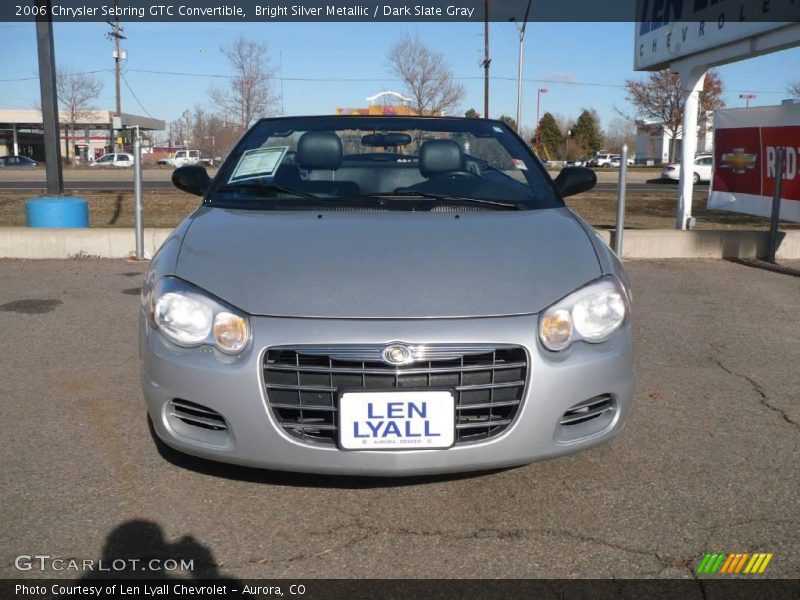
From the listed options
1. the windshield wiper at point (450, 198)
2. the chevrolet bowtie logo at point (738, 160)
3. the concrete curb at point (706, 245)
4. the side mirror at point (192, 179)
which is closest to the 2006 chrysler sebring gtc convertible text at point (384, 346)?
the windshield wiper at point (450, 198)

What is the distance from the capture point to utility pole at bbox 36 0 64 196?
9.77 m

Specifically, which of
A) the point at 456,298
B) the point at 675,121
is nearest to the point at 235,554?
the point at 456,298

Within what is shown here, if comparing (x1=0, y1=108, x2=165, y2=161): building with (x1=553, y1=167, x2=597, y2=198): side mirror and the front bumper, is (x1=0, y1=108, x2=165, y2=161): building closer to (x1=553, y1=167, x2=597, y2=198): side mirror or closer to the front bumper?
(x1=553, y1=167, x2=597, y2=198): side mirror

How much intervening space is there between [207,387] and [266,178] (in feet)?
4.80

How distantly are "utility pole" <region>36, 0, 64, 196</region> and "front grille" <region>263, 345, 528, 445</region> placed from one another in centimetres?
858

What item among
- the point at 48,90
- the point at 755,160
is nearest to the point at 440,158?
the point at 755,160

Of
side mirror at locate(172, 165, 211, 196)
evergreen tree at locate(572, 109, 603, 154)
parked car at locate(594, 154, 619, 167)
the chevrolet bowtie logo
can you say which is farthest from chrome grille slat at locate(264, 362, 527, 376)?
evergreen tree at locate(572, 109, 603, 154)

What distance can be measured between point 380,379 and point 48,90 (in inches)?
362

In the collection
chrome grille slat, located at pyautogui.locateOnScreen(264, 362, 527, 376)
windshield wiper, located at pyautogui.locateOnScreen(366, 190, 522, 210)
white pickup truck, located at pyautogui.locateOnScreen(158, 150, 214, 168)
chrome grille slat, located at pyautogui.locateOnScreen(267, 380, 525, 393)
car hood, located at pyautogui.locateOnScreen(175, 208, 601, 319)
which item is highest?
white pickup truck, located at pyautogui.locateOnScreen(158, 150, 214, 168)

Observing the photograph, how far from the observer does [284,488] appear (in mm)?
2877

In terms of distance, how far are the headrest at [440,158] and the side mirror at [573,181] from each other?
1.76 ft

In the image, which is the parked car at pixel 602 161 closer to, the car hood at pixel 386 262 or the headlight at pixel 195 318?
the car hood at pixel 386 262

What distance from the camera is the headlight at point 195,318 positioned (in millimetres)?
2490

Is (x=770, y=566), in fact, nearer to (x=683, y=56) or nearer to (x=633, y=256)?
(x=633, y=256)
